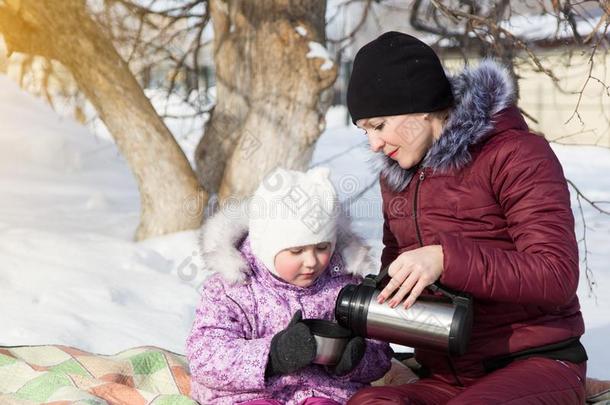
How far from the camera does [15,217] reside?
602 cm

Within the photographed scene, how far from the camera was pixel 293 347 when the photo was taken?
1.99 m

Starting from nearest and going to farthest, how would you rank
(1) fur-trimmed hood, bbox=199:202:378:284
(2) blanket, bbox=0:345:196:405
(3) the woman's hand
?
(3) the woman's hand, (1) fur-trimmed hood, bbox=199:202:378:284, (2) blanket, bbox=0:345:196:405

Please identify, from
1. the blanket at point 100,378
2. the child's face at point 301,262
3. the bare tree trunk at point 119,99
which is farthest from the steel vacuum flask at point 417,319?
the bare tree trunk at point 119,99

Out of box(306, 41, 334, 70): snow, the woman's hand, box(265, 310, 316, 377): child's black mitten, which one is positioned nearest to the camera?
the woman's hand

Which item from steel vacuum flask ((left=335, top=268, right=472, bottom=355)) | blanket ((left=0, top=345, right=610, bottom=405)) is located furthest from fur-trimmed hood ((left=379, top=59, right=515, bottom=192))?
blanket ((left=0, top=345, right=610, bottom=405))

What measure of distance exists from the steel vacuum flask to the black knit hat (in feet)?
1.43

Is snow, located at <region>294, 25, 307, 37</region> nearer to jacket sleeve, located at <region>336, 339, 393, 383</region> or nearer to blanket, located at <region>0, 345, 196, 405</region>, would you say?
blanket, located at <region>0, 345, 196, 405</region>

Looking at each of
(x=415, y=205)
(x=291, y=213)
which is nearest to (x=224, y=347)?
(x=291, y=213)

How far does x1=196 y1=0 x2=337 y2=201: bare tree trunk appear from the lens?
4508 mm

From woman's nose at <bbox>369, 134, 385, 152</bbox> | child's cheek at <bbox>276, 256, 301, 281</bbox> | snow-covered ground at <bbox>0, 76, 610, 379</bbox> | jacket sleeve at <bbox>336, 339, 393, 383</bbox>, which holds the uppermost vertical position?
woman's nose at <bbox>369, 134, 385, 152</bbox>

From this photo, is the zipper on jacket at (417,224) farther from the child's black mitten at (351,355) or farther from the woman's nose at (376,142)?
the child's black mitten at (351,355)

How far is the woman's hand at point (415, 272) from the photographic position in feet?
6.04

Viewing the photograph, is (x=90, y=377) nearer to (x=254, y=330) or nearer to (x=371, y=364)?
(x=254, y=330)

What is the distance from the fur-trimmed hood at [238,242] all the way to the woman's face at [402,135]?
0.26 metres
